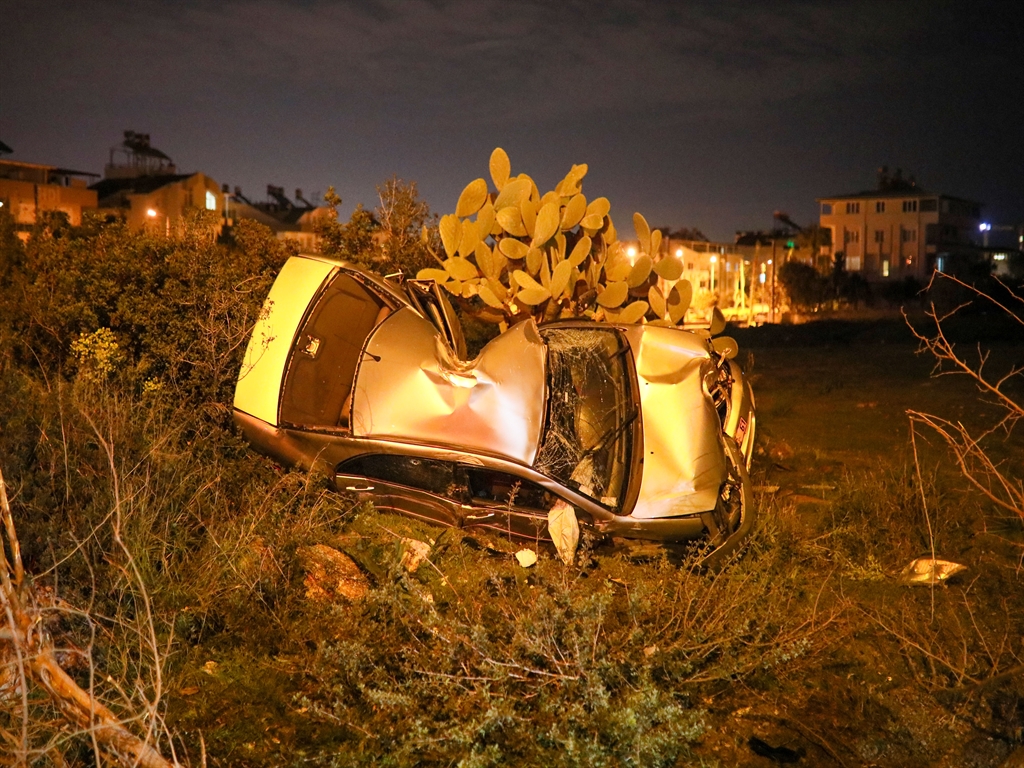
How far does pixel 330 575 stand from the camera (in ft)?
18.1

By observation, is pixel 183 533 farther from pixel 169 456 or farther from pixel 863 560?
pixel 863 560

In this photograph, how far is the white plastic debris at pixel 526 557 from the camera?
19.1 ft

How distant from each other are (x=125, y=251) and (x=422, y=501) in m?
4.09

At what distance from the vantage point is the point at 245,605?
16.1 ft

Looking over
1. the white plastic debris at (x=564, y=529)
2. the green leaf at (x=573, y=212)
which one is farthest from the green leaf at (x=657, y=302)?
the white plastic debris at (x=564, y=529)

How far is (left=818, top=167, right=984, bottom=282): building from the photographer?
224ft

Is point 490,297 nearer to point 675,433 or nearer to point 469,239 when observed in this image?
point 469,239

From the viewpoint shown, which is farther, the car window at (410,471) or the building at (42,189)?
the building at (42,189)

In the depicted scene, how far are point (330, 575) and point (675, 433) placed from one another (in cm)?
239

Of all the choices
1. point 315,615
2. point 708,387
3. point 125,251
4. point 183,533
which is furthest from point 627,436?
point 125,251

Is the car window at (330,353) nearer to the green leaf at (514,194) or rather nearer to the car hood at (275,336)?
the car hood at (275,336)

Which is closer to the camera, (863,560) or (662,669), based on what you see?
(662,669)

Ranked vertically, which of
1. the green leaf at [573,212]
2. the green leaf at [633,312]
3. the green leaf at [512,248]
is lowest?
the green leaf at [633,312]

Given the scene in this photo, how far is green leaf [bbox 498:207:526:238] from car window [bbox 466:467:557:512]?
2.83 meters
